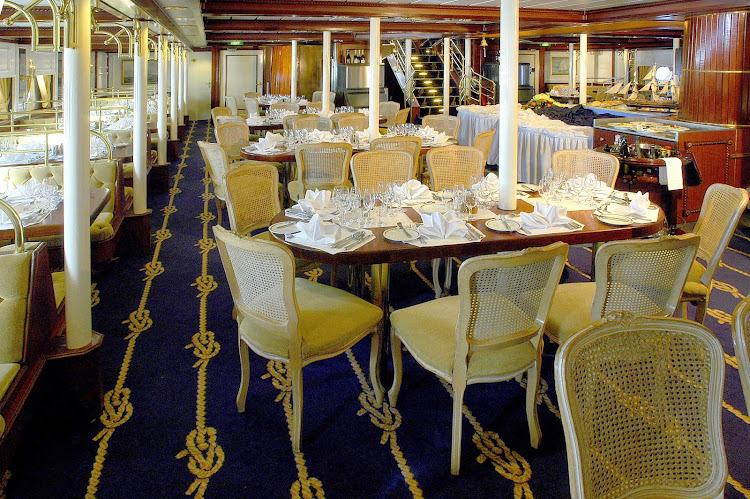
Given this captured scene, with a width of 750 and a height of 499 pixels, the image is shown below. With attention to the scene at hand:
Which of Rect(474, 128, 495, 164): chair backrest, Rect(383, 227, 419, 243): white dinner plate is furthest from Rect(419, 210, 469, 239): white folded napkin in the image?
Rect(474, 128, 495, 164): chair backrest

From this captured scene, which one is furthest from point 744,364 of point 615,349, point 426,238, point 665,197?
point 665,197

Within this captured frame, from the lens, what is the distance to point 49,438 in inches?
103

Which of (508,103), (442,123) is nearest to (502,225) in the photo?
(508,103)

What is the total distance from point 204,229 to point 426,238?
3711 millimetres

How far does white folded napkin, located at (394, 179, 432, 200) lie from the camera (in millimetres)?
3764

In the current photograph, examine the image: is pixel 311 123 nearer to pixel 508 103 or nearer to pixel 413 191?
A: pixel 413 191

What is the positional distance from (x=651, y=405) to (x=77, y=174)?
238cm

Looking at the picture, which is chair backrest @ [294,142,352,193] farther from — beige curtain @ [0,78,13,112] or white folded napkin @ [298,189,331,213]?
beige curtain @ [0,78,13,112]

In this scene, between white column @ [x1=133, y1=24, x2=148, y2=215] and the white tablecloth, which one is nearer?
white column @ [x1=133, y1=24, x2=148, y2=215]

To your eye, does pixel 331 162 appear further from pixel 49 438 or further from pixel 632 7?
pixel 632 7

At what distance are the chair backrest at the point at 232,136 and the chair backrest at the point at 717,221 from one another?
4934 millimetres

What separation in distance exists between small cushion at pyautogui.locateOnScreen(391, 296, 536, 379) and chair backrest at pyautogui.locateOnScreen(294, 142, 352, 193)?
2856 millimetres

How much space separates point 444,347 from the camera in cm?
242

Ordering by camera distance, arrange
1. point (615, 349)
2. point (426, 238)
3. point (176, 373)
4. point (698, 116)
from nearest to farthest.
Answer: point (615, 349) < point (426, 238) < point (176, 373) < point (698, 116)
